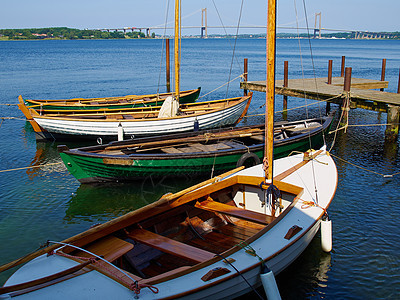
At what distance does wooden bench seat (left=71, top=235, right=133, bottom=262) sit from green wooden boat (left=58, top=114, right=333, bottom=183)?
5569 millimetres

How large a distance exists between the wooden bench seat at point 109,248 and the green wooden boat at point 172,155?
5569mm

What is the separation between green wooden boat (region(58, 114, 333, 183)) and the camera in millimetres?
12828

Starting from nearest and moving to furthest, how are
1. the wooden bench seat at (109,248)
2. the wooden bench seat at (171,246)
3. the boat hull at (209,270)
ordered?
the boat hull at (209,270) < the wooden bench seat at (109,248) < the wooden bench seat at (171,246)

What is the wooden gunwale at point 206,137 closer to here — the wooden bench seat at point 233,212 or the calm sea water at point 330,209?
the calm sea water at point 330,209

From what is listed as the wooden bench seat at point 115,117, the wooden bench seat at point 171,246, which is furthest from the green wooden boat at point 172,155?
the wooden bench seat at point 115,117

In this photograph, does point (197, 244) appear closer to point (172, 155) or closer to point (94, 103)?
point (172, 155)

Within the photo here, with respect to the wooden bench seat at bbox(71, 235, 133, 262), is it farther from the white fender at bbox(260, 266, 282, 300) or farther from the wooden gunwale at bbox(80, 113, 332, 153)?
the wooden gunwale at bbox(80, 113, 332, 153)

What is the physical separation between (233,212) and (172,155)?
185 inches

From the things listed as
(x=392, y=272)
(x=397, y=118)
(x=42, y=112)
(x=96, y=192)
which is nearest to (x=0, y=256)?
(x=96, y=192)

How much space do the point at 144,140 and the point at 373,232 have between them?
828 centimetres

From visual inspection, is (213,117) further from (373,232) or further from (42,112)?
(373,232)

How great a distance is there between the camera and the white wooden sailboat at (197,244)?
574 cm

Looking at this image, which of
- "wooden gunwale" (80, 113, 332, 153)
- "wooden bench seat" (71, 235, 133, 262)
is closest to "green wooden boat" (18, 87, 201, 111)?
"wooden gunwale" (80, 113, 332, 153)

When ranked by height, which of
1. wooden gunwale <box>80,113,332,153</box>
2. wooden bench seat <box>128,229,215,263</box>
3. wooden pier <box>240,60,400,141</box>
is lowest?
wooden bench seat <box>128,229,215,263</box>
